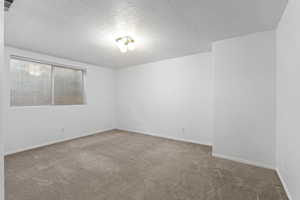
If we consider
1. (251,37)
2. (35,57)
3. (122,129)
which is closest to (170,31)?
(251,37)

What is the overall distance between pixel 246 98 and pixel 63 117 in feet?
14.6

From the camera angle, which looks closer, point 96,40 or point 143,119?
point 96,40

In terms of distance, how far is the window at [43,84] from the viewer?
3.13 meters

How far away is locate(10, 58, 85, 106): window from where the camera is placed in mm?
3127

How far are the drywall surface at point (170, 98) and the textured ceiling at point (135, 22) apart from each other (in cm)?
84

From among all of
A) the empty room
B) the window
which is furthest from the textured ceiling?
the window

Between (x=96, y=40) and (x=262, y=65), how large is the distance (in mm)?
3121

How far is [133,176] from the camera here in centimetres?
210

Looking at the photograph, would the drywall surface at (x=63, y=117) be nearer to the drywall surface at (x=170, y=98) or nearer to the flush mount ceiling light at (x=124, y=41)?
the drywall surface at (x=170, y=98)

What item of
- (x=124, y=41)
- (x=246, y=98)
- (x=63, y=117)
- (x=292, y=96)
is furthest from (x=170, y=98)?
(x=63, y=117)

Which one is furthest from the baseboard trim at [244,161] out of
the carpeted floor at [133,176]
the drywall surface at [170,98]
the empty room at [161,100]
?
the drywall surface at [170,98]

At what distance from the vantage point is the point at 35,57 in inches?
130

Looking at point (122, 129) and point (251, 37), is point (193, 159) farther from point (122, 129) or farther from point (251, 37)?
point (122, 129)

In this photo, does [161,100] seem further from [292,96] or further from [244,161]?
[292,96]
